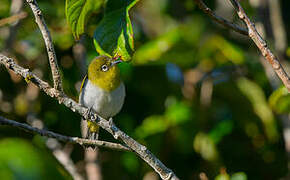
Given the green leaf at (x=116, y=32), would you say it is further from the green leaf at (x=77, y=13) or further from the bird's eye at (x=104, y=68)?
the bird's eye at (x=104, y=68)

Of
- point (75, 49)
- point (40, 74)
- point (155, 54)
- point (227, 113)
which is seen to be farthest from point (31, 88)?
point (227, 113)

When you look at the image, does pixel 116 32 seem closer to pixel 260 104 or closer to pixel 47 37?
pixel 47 37

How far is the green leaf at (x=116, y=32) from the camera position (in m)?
1.99

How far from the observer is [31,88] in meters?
3.41

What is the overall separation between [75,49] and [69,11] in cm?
145

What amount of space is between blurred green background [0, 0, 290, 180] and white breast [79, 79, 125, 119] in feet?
1.18

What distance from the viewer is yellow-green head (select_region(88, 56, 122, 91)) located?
115 inches

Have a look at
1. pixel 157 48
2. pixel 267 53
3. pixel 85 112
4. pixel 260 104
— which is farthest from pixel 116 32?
pixel 260 104

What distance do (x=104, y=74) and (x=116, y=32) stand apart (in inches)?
37.2

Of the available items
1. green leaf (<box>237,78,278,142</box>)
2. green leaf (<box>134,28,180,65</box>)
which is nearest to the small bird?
green leaf (<box>134,28,180,65</box>)

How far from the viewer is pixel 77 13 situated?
204cm

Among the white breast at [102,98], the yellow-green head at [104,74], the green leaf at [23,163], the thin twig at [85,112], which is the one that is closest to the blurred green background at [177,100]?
the yellow-green head at [104,74]

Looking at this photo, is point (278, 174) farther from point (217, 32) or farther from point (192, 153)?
point (217, 32)

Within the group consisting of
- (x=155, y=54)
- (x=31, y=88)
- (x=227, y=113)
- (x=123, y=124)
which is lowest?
(x=227, y=113)
